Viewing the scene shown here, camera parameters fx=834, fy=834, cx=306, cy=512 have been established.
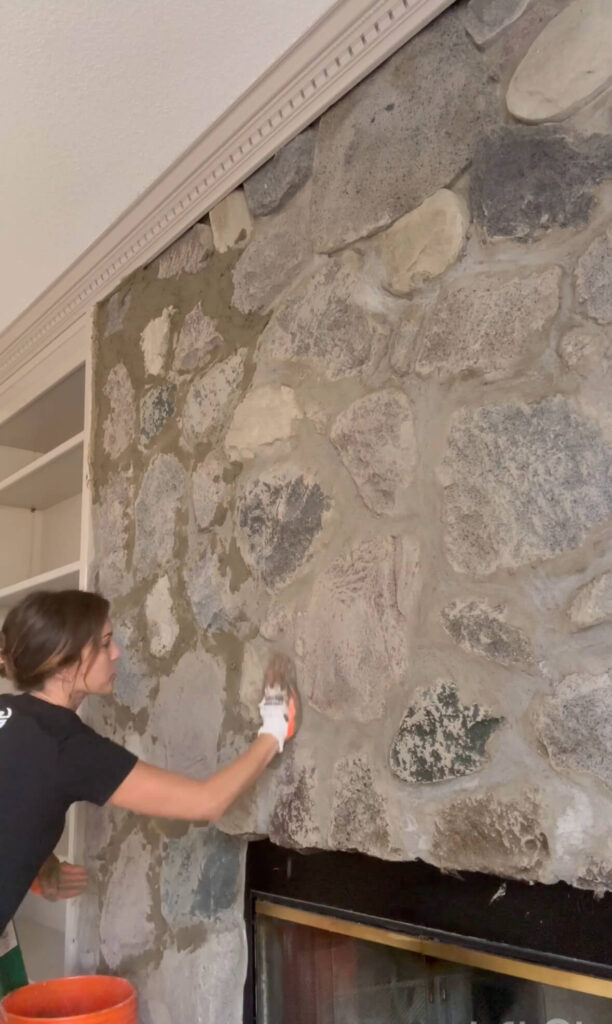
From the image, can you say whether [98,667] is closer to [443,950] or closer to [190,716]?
[190,716]

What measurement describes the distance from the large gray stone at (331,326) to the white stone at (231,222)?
267 mm

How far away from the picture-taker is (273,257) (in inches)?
62.6

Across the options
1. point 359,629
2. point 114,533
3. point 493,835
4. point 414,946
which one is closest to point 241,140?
point 114,533

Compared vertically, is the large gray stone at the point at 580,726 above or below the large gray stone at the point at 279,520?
below

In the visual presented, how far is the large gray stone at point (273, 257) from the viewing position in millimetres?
1524

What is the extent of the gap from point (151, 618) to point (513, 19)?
1.27 m

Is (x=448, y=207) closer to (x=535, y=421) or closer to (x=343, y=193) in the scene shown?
(x=343, y=193)

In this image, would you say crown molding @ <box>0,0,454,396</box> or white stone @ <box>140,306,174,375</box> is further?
white stone @ <box>140,306,174,375</box>

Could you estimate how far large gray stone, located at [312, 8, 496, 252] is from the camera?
48.7 inches

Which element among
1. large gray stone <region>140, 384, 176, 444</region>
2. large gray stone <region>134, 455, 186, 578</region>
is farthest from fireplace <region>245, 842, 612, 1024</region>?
large gray stone <region>140, 384, 176, 444</region>

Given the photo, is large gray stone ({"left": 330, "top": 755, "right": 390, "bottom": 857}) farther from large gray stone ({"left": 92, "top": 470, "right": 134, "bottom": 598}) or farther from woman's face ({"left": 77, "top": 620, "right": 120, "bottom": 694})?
large gray stone ({"left": 92, "top": 470, "right": 134, "bottom": 598})

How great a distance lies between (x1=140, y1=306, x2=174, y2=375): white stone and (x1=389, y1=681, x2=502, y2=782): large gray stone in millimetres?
1074

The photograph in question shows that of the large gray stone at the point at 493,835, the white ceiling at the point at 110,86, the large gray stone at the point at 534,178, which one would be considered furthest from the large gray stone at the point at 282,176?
the large gray stone at the point at 493,835

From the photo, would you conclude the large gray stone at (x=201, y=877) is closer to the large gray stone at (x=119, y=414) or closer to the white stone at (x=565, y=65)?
the large gray stone at (x=119, y=414)
